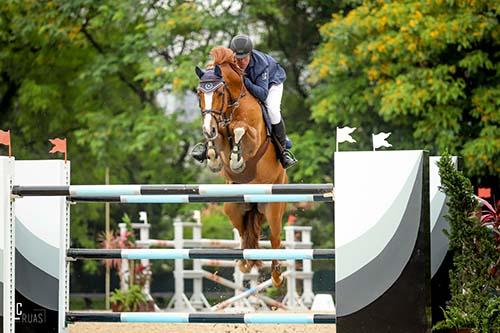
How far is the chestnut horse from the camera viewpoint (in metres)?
6.95

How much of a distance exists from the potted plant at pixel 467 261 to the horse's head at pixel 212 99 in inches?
74.5

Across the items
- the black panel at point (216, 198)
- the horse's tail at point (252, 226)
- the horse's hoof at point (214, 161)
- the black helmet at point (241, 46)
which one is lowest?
the horse's tail at point (252, 226)

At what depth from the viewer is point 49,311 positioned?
6000mm

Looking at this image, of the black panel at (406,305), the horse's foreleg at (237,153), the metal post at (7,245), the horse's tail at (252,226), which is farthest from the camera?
the horse's tail at (252,226)

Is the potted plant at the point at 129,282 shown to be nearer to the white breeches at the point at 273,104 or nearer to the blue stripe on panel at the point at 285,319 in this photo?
the white breeches at the point at 273,104

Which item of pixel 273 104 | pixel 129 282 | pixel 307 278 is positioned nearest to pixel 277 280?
pixel 273 104

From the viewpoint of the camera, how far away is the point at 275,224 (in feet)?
25.4

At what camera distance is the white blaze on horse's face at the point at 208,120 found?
22.2 feet

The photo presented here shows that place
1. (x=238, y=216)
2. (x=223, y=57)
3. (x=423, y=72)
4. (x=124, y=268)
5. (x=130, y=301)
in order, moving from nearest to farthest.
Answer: (x=223, y=57) < (x=238, y=216) < (x=130, y=301) < (x=124, y=268) < (x=423, y=72)

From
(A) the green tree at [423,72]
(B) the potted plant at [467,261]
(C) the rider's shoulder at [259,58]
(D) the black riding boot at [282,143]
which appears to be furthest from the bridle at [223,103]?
(A) the green tree at [423,72]

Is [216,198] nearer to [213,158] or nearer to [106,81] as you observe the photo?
[213,158]

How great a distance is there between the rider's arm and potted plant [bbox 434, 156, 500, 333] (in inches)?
90.6

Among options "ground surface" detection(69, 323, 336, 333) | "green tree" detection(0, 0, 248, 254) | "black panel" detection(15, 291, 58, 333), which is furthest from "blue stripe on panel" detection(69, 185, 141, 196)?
"green tree" detection(0, 0, 248, 254)

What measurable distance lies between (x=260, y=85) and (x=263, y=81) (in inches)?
1.4
